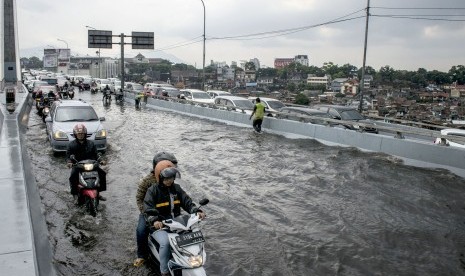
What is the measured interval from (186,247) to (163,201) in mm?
961

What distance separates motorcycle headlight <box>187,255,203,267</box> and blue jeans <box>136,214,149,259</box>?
127cm

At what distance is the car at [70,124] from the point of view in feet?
44.3

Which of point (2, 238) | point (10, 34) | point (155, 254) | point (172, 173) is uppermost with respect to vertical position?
point (10, 34)

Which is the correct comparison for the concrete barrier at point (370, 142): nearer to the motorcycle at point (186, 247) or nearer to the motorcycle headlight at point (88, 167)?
the motorcycle at point (186, 247)

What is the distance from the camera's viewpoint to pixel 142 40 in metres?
44.9

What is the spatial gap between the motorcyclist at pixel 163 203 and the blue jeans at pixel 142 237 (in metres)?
0.31

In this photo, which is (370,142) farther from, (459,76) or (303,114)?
(459,76)

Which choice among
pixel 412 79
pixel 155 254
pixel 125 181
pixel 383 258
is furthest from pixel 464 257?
pixel 412 79

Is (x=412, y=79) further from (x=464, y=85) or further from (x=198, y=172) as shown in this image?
(x=198, y=172)

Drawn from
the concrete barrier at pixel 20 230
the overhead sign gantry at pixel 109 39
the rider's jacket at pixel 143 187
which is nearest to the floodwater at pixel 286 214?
the concrete barrier at pixel 20 230

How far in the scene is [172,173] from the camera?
504 centimetres

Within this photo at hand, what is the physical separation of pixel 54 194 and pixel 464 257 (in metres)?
8.40

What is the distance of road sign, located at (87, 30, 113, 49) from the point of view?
4381 cm

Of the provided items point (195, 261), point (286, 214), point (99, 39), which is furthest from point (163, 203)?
point (99, 39)
